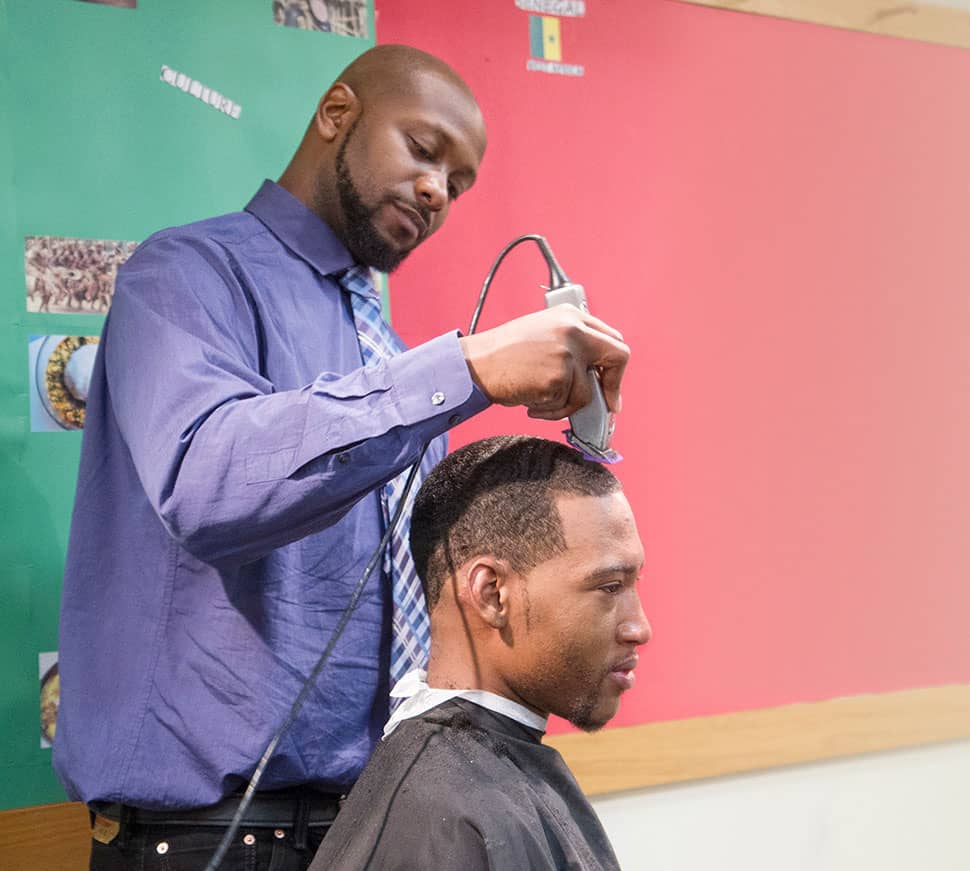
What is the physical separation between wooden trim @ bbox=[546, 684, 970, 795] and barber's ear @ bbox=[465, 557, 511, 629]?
990mm

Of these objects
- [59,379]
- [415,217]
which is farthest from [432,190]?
[59,379]

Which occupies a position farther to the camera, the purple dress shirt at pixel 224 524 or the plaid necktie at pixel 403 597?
the plaid necktie at pixel 403 597

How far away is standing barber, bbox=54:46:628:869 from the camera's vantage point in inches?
46.9

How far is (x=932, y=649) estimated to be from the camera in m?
3.04

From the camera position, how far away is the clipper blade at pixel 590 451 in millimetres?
1380

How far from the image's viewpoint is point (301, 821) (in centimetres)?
146

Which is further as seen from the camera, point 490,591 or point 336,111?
point 336,111

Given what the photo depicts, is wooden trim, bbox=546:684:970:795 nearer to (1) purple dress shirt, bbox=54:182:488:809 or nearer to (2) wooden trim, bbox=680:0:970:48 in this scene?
(1) purple dress shirt, bbox=54:182:488:809

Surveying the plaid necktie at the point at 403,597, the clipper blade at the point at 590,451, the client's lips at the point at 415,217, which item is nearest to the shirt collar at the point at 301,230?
the client's lips at the point at 415,217

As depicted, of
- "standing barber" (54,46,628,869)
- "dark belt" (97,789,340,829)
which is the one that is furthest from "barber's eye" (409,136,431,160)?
"dark belt" (97,789,340,829)

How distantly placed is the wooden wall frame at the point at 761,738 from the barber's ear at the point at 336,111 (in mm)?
1270

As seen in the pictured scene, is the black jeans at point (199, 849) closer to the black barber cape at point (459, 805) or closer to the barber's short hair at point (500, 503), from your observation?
the black barber cape at point (459, 805)

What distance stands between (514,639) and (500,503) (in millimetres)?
171

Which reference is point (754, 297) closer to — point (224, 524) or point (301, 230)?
point (301, 230)
